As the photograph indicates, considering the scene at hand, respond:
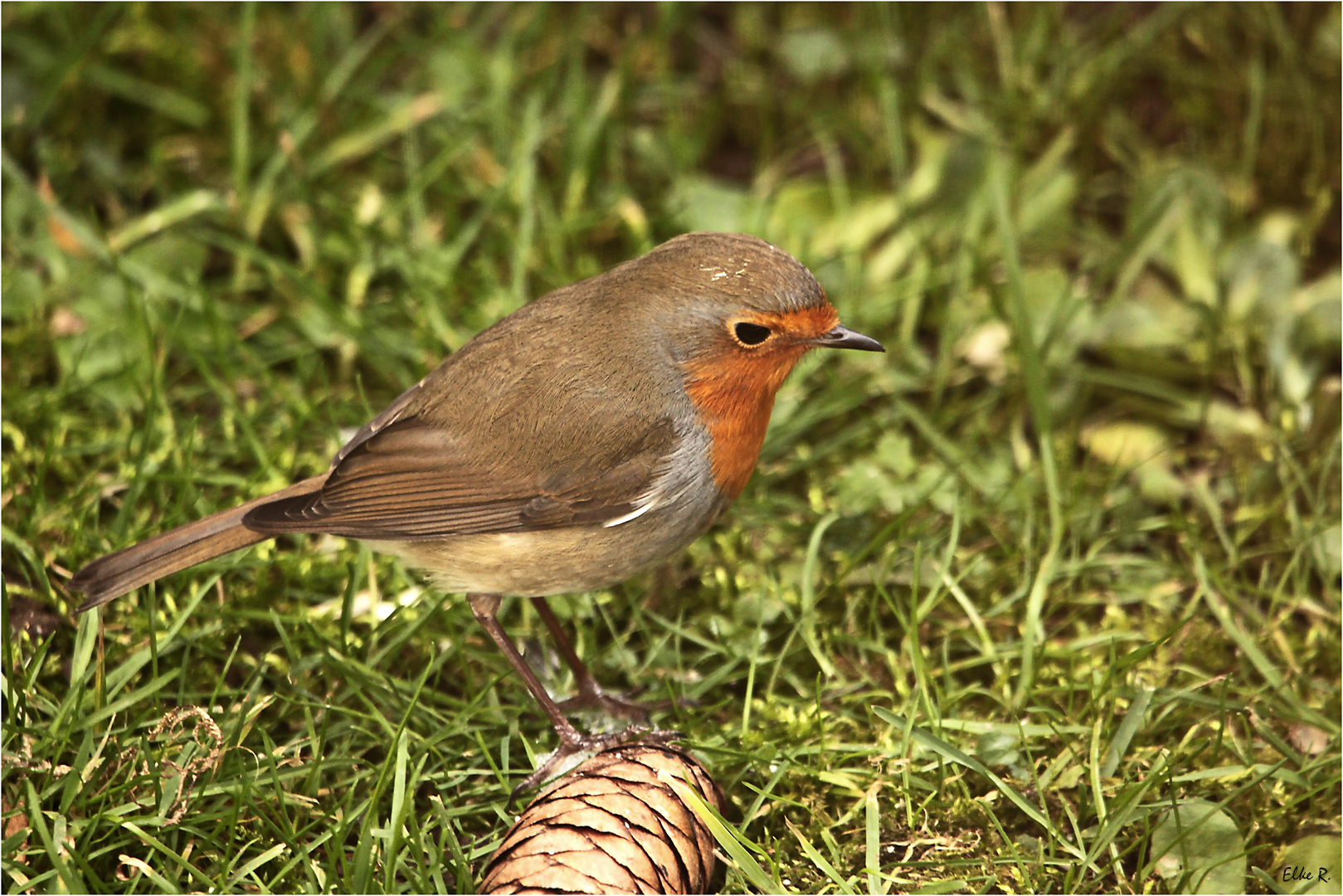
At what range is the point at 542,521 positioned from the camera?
3.35m

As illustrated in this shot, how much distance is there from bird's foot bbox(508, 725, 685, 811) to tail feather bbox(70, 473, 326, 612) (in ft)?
3.03

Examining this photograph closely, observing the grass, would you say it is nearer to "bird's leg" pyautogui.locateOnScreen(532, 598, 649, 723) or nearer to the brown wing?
"bird's leg" pyautogui.locateOnScreen(532, 598, 649, 723)

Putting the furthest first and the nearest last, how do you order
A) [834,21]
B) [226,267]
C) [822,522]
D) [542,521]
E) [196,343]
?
1. [834,21]
2. [226,267]
3. [196,343]
4. [822,522]
5. [542,521]

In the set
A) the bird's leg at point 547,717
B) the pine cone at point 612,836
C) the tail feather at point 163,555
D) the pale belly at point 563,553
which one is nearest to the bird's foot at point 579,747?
the bird's leg at point 547,717

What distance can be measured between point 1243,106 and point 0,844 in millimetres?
4936

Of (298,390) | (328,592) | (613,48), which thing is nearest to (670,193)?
(613,48)

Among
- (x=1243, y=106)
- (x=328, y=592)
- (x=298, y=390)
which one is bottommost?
(x=328, y=592)

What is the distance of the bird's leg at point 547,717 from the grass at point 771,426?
9 centimetres

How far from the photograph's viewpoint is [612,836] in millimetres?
2787

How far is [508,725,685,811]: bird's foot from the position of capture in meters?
3.29

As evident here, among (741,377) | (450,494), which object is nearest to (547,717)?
(450,494)

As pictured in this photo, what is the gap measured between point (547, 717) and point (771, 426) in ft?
4.35

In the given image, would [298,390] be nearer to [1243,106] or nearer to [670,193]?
[670,193]

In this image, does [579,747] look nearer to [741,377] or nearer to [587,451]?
[587,451]
